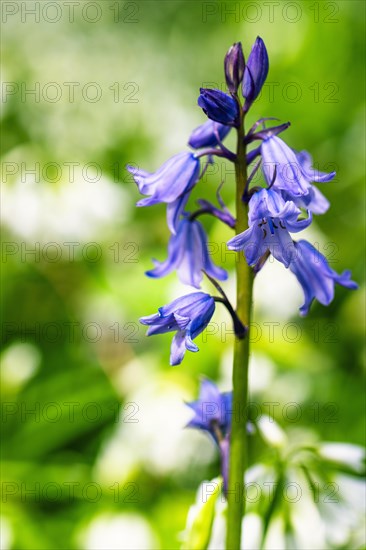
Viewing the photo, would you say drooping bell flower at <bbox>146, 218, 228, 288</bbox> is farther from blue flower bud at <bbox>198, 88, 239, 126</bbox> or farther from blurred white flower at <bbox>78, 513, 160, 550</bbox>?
blurred white flower at <bbox>78, 513, 160, 550</bbox>

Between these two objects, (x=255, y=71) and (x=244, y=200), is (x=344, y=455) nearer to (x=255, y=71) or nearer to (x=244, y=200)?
(x=244, y=200)

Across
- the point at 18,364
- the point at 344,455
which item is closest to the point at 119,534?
the point at 344,455

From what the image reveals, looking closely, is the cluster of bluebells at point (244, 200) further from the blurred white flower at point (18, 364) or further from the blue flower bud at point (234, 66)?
the blurred white flower at point (18, 364)

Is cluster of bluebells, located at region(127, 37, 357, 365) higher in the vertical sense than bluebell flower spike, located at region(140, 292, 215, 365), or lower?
higher

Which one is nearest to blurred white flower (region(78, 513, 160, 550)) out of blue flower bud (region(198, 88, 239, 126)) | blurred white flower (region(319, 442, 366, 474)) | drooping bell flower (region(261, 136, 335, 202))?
blurred white flower (region(319, 442, 366, 474))

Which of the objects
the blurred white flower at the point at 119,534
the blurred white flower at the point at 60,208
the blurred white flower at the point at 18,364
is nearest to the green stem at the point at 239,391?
the blurred white flower at the point at 119,534

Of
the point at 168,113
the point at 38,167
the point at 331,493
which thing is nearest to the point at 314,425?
the point at 331,493
